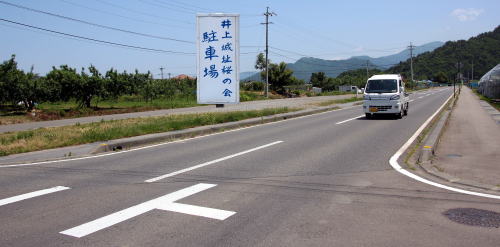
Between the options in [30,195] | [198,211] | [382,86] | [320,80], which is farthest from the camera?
[320,80]

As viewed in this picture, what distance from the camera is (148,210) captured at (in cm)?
507

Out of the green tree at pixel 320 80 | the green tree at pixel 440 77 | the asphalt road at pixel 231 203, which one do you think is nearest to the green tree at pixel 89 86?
the asphalt road at pixel 231 203

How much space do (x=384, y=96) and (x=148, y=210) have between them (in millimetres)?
15511

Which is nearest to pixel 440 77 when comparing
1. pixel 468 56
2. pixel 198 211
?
pixel 468 56

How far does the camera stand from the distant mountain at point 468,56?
11344 cm

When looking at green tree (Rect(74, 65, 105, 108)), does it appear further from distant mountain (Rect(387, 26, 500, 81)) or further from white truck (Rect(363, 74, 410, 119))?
distant mountain (Rect(387, 26, 500, 81))

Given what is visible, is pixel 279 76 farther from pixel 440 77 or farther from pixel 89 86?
pixel 440 77

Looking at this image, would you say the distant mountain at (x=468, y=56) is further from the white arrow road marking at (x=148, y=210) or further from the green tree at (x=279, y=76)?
the white arrow road marking at (x=148, y=210)

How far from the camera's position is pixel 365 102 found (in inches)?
746

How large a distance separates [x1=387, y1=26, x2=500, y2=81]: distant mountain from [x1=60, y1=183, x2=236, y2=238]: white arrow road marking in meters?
118

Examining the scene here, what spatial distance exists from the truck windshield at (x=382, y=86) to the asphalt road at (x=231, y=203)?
10.7m

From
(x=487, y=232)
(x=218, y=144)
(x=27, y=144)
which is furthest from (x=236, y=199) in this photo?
(x=27, y=144)

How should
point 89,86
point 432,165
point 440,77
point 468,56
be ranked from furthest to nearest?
point 440,77
point 468,56
point 89,86
point 432,165

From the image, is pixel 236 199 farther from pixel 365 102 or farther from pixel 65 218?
pixel 365 102
